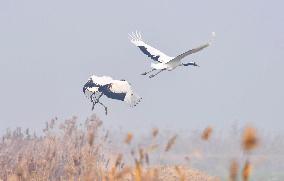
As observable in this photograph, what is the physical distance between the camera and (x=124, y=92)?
19.2ft

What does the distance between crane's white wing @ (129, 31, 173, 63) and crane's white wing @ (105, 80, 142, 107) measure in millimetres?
853

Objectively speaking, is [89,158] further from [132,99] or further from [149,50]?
[149,50]

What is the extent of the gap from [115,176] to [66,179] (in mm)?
8089

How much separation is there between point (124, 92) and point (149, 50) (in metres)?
1.29

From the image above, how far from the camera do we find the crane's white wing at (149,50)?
664 centimetres

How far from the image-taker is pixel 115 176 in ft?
10.2

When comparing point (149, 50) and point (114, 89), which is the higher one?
point (149, 50)

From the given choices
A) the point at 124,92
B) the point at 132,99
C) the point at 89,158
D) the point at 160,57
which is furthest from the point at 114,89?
the point at 160,57

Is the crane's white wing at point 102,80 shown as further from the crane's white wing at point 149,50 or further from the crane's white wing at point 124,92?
the crane's white wing at point 149,50

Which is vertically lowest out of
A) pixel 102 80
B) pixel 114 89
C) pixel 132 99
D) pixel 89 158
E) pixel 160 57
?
pixel 89 158

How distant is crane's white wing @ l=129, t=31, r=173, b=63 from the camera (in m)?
6.64

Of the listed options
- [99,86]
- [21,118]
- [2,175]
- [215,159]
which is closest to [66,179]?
[2,175]

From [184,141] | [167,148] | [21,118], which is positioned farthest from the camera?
[21,118]

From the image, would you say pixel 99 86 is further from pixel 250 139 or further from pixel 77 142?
pixel 77 142
